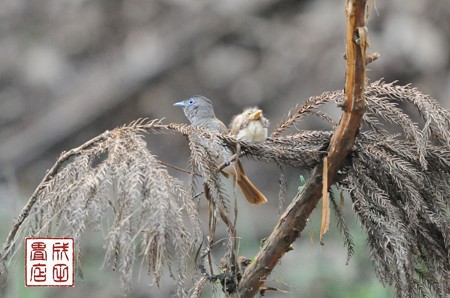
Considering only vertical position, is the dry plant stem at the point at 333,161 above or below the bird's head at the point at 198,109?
below

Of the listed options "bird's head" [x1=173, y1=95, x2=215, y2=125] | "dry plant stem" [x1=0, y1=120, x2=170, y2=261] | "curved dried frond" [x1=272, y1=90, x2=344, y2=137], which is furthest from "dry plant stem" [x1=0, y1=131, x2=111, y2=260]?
"bird's head" [x1=173, y1=95, x2=215, y2=125]

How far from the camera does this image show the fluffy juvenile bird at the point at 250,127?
1.78 meters

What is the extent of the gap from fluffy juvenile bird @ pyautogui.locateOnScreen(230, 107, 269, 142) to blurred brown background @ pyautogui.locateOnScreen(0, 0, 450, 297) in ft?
10.2

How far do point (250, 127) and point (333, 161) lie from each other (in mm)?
216

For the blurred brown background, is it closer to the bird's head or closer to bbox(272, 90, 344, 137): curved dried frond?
the bird's head

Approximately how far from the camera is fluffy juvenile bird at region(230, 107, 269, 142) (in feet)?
5.84

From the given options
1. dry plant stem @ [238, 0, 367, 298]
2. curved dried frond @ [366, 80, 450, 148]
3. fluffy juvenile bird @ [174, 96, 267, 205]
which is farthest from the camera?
fluffy juvenile bird @ [174, 96, 267, 205]

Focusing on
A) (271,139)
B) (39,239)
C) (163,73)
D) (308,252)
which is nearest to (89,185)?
(39,239)

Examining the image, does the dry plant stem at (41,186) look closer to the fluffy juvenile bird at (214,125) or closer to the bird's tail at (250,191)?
the fluffy juvenile bird at (214,125)

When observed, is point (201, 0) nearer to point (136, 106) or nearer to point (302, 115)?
point (136, 106)

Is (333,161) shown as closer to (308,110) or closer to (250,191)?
(308,110)

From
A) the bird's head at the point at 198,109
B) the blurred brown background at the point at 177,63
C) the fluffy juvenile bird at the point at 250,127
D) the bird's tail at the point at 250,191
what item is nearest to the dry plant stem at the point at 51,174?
the fluffy juvenile bird at the point at 250,127

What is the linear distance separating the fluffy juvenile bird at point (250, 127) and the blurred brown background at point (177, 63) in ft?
10.2

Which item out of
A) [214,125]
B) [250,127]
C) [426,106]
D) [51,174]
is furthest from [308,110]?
[51,174]
